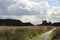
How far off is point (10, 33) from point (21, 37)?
1070 mm

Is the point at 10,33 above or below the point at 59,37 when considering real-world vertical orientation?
above

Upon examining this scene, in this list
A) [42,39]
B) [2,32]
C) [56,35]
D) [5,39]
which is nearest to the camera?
→ [5,39]

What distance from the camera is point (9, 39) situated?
1939 centimetres

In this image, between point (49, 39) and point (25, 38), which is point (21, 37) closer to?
point (25, 38)

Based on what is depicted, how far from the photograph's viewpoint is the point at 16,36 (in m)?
20.3

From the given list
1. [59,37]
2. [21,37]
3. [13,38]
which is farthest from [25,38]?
[59,37]

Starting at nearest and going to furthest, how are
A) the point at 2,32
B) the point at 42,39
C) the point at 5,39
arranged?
the point at 5,39
the point at 2,32
the point at 42,39

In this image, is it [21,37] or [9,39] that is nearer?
[9,39]

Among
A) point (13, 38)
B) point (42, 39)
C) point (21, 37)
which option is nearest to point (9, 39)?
point (13, 38)

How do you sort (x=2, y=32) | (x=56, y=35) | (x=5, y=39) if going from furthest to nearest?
(x=56, y=35), (x=2, y=32), (x=5, y=39)

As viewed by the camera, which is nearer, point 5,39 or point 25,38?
point 5,39

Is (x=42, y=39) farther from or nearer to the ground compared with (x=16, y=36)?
nearer to the ground

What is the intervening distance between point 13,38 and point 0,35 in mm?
1128

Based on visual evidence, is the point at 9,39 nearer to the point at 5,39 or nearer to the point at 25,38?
the point at 5,39
